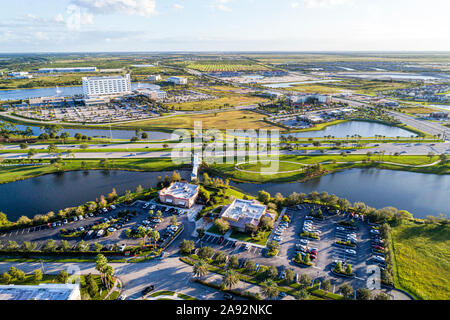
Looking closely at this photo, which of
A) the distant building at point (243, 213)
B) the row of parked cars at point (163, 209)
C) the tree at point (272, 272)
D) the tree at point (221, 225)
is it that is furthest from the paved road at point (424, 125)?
the row of parked cars at point (163, 209)

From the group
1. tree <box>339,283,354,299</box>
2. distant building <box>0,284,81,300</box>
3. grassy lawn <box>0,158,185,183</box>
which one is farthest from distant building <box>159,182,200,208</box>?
tree <box>339,283,354,299</box>

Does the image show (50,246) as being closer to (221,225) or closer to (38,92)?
(221,225)

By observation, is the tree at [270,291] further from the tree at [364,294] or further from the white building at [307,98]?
the white building at [307,98]

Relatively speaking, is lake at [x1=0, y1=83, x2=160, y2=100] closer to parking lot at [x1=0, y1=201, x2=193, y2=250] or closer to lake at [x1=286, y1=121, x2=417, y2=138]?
parking lot at [x1=0, y1=201, x2=193, y2=250]

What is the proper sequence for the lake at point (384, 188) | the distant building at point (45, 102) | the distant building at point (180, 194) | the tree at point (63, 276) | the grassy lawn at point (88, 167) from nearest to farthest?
the tree at point (63, 276), the distant building at point (180, 194), the lake at point (384, 188), the grassy lawn at point (88, 167), the distant building at point (45, 102)

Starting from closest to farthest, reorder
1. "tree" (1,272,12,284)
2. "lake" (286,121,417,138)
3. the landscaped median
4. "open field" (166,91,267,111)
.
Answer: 1. the landscaped median
2. "tree" (1,272,12,284)
3. "lake" (286,121,417,138)
4. "open field" (166,91,267,111)
